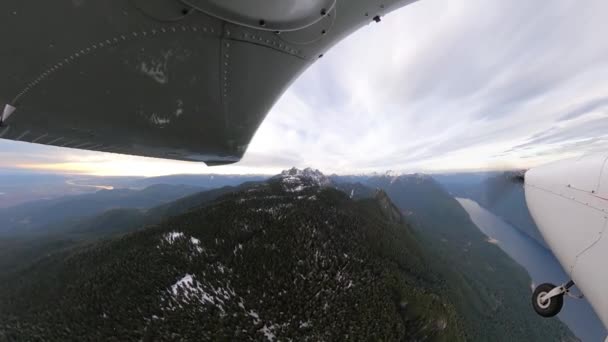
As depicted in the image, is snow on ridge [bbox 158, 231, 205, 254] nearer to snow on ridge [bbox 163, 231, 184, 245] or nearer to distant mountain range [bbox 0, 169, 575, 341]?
snow on ridge [bbox 163, 231, 184, 245]

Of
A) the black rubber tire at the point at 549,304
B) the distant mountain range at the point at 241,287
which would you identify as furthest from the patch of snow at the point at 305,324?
the black rubber tire at the point at 549,304

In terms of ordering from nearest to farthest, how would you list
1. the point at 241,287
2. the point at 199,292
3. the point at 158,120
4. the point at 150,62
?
the point at 150,62, the point at 158,120, the point at 199,292, the point at 241,287

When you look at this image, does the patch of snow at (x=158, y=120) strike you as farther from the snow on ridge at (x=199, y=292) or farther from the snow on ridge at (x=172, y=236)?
the snow on ridge at (x=172, y=236)

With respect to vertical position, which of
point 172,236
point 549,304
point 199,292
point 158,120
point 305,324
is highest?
point 158,120

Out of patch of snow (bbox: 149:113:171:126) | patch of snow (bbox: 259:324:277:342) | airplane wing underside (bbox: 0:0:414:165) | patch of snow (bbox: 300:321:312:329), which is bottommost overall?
patch of snow (bbox: 259:324:277:342)

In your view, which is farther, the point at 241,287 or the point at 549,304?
the point at 241,287

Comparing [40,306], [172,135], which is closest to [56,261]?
[40,306]

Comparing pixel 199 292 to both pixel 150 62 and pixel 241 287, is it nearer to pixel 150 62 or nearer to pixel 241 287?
pixel 241 287

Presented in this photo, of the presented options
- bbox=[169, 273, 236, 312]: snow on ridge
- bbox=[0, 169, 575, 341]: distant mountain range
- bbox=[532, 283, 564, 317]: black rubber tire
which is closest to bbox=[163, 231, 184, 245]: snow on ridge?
bbox=[0, 169, 575, 341]: distant mountain range

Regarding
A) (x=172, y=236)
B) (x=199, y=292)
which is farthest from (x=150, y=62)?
(x=172, y=236)
